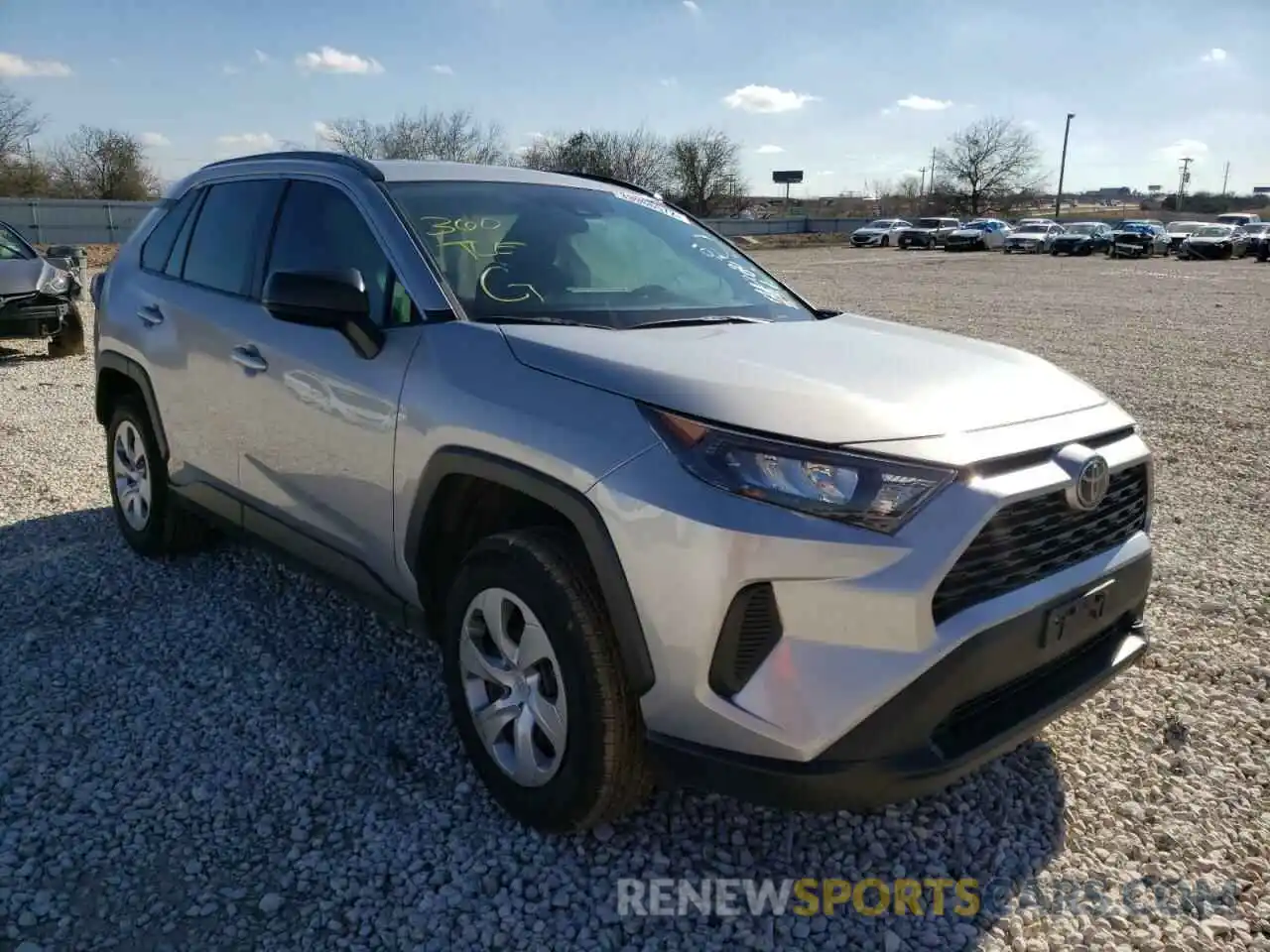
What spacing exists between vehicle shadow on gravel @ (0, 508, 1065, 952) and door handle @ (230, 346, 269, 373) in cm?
108

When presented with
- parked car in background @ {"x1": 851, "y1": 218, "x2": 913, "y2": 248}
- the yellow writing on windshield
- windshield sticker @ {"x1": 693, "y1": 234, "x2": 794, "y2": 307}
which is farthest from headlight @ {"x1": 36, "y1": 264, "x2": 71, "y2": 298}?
parked car in background @ {"x1": 851, "y1": 218, "x2": 913, "y2": 248}

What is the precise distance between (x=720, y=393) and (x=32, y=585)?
3.58m

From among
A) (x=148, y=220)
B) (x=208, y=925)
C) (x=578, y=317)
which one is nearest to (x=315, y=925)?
(x=208, y=925)

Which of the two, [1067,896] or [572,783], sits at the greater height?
[572,783]

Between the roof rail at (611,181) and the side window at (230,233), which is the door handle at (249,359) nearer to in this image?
the side window at (230,233)

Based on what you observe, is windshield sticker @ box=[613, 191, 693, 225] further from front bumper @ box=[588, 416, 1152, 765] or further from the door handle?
front bumper @ box=[588, 416, 1152, 765]

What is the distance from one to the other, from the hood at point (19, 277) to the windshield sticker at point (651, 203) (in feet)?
28.6

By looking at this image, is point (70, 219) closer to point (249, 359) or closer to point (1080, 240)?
point (249, 359)

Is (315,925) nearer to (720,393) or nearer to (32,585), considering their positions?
(720,393)

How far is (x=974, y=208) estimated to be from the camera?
264 ft

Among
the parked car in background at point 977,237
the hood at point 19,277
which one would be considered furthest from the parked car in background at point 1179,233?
the hood at point 19,277

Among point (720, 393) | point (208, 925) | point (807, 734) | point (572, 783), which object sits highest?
point (720, 393)

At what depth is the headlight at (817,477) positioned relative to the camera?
83.8 inches

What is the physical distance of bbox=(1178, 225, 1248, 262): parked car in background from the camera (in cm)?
3778
